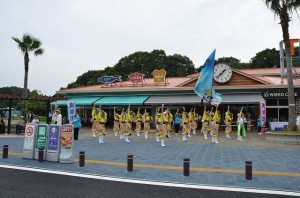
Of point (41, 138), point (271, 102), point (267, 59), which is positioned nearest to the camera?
point (41, 138)

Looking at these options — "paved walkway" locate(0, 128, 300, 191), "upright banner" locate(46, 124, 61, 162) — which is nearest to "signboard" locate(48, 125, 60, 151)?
"upright banner" locate(46, 124, 61, 162)

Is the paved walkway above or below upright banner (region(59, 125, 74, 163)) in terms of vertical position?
below

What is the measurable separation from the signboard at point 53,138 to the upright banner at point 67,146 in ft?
0.82

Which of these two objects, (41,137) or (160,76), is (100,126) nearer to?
(41,137)

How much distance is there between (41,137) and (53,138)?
2.11 feet

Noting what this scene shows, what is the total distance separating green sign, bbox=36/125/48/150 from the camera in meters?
9.24

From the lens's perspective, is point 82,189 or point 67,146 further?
point 67,146

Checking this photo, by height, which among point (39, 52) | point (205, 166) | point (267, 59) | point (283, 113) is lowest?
point (205, 166)

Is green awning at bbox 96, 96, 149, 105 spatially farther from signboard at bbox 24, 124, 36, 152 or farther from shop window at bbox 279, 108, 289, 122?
signboard at bbox 24, 124, 36, 152

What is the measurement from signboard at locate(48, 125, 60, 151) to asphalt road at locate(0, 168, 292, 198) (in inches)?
81.1

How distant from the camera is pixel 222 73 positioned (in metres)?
23.2

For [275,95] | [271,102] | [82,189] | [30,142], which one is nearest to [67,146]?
[30,142]

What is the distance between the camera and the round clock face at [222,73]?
75.7ft

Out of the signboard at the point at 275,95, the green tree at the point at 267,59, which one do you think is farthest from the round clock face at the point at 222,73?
the green tree at the point at 267,59
